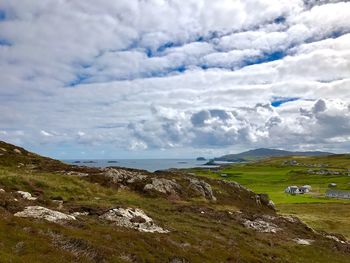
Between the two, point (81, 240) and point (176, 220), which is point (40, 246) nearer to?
point (81, 240)

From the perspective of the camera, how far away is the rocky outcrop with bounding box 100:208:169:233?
38.4m

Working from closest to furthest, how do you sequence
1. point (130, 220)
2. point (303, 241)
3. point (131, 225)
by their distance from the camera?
point (131, 225), point (130, 220), point (303, 241)

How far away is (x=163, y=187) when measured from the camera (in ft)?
226

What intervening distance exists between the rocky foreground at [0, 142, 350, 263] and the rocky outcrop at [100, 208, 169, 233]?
10cm

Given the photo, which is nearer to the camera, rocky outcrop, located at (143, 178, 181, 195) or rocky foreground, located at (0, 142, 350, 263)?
rocky foreground, located at (0, 142, 350, 263)

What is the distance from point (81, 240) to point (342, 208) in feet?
430

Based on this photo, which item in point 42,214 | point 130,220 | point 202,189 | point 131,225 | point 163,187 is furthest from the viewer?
point 202,189

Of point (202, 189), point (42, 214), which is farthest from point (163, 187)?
point (42, 214)

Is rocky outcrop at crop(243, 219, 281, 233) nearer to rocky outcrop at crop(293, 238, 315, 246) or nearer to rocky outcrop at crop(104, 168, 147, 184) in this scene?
rocky outcrop at crop(293, 238, 315, 246)

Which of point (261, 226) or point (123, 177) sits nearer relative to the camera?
point (261, 226)

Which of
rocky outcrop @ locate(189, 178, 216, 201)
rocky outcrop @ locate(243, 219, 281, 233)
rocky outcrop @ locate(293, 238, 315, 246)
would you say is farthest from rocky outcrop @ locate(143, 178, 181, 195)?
rocky outcrop @ locate(293, 238, 315, 246)

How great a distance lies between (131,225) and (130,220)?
44.0 inches

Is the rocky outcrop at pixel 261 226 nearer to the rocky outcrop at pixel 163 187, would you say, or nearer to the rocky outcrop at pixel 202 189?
the rocky outcrop at pixel 163 187

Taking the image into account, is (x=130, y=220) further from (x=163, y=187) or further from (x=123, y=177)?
(x=123, y=177)
